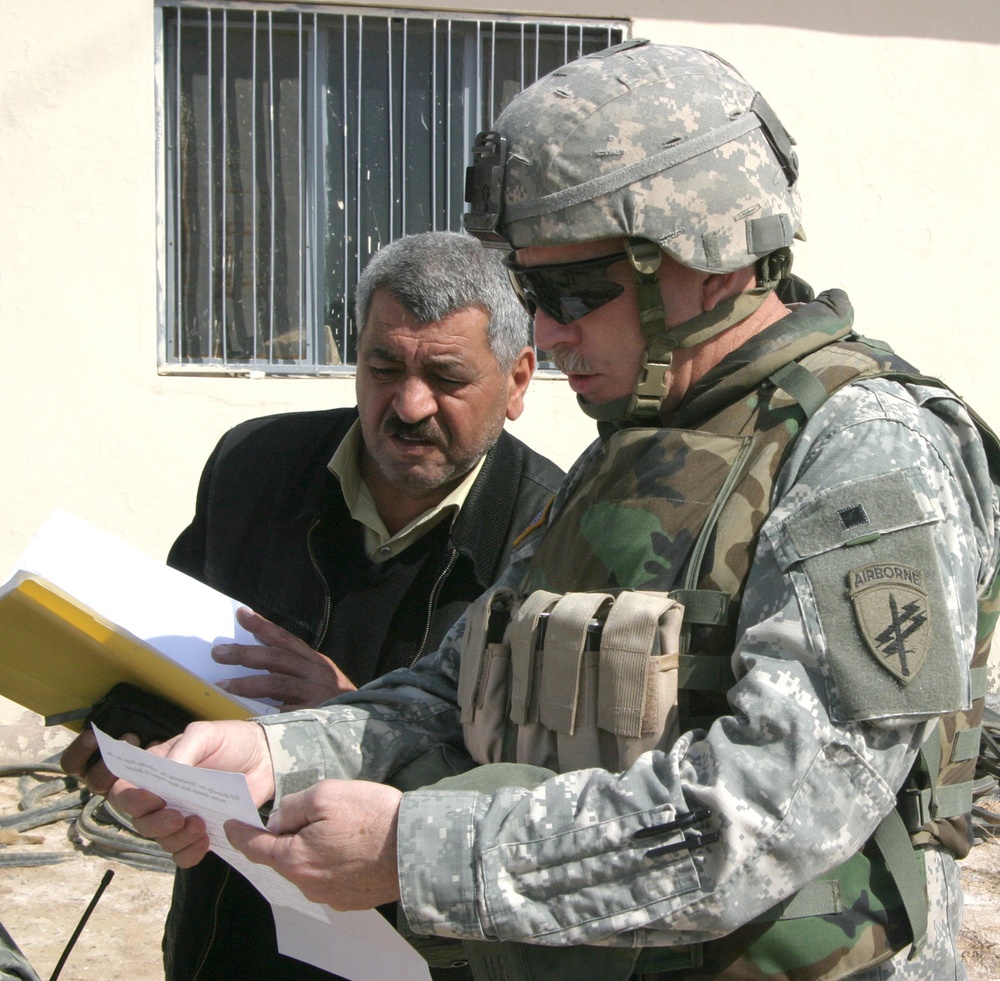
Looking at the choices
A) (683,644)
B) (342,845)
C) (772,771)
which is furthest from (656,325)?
(342,845)

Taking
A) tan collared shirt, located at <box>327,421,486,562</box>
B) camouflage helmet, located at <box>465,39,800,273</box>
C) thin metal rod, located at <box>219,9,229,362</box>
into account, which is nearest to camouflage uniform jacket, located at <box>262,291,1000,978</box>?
camouflage helmet, located at <box>465,39,800,273</box>

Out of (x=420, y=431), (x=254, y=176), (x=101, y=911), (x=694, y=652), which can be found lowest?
(x=101, y=911)

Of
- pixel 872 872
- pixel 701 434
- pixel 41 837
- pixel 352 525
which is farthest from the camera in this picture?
pixel 41 837

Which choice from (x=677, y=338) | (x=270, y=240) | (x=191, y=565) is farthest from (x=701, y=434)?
(x=270, y=240)

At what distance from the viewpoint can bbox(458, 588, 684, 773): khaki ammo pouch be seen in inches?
52.9

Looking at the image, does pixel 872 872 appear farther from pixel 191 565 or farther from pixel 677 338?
pixel 191 565

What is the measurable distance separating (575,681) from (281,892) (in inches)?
19.5

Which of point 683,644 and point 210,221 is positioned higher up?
point 210,221

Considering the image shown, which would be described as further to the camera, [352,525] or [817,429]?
[352,525]

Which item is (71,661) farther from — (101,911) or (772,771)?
(101,911)

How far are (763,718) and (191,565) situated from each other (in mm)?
1721

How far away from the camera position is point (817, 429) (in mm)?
1379

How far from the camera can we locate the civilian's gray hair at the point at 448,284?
2436 mm

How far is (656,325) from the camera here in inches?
60.7
